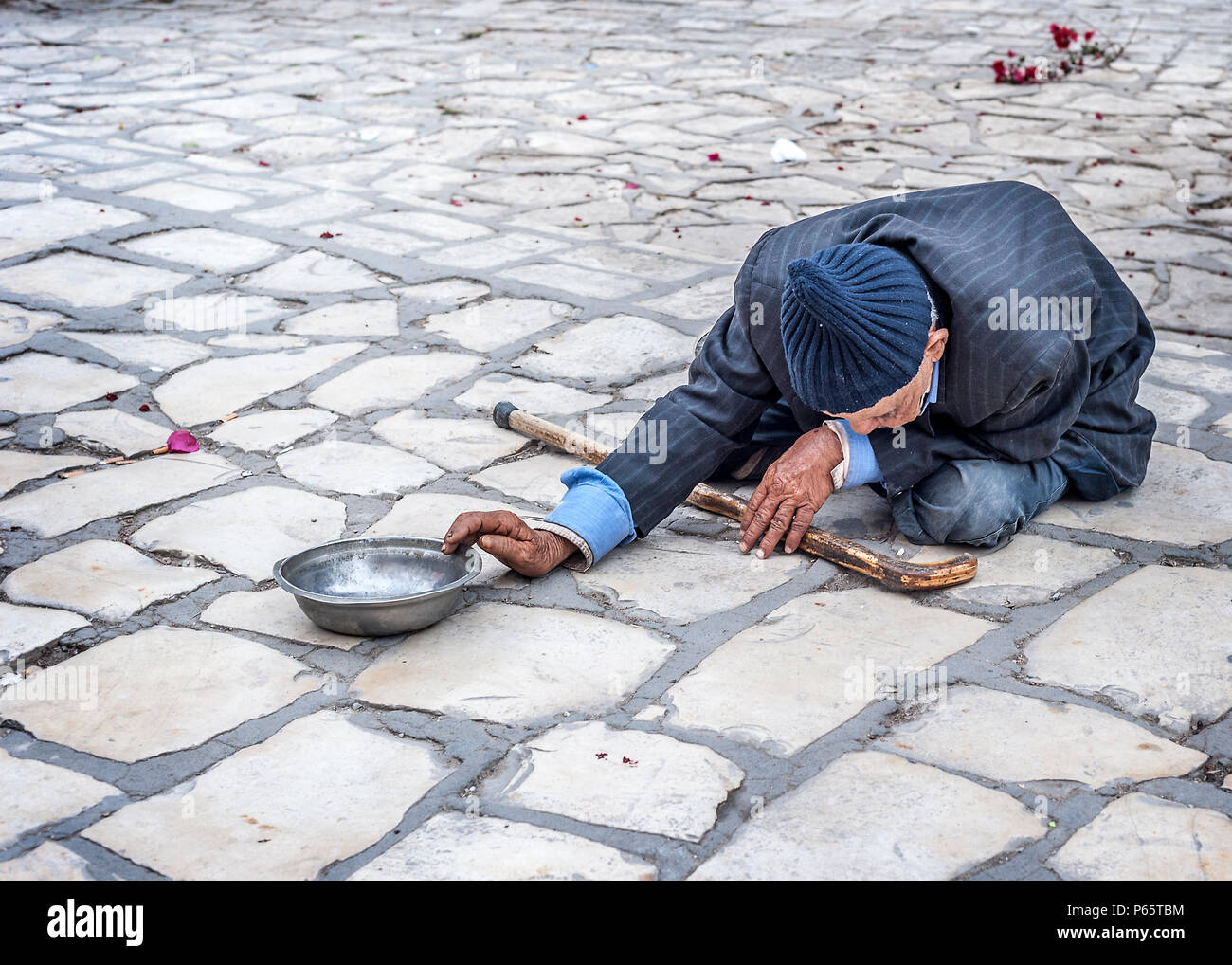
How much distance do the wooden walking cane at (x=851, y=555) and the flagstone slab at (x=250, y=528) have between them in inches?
25.5

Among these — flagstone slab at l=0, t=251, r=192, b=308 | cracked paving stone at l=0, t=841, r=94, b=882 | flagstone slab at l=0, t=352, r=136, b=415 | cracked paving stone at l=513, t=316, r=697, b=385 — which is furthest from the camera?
flagstone slab at l=0, t=251, r=192, b=308

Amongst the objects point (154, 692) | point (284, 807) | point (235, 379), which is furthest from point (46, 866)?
point (235, 379)

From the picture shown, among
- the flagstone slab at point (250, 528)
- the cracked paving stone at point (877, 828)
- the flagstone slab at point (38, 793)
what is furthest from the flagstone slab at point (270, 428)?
the cracked paving stone at point (877, 828)

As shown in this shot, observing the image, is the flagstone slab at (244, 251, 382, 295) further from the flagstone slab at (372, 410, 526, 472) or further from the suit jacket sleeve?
the suit jacket sleeve

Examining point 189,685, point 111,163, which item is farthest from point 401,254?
point 189,685

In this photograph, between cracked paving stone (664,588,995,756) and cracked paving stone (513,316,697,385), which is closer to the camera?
cracked paving stone (664,588,995,756)

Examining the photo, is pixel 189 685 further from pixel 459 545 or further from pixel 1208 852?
pixel 1208 852

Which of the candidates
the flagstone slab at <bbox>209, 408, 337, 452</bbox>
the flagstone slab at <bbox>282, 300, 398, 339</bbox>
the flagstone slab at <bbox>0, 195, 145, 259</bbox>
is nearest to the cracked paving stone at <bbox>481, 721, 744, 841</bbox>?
the flagstone slab at <bbox>209, 408, 337, 452</bbox>

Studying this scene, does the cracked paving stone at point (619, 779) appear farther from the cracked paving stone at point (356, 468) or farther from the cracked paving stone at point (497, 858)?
the cracked paving stone at point (356, 468)

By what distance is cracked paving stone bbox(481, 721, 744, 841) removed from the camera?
2.05 m

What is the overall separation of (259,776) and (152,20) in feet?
29.8

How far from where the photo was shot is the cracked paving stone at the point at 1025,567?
2740mm

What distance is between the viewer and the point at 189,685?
2.40 m

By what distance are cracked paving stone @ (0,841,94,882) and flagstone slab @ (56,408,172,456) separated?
1.61 meters
